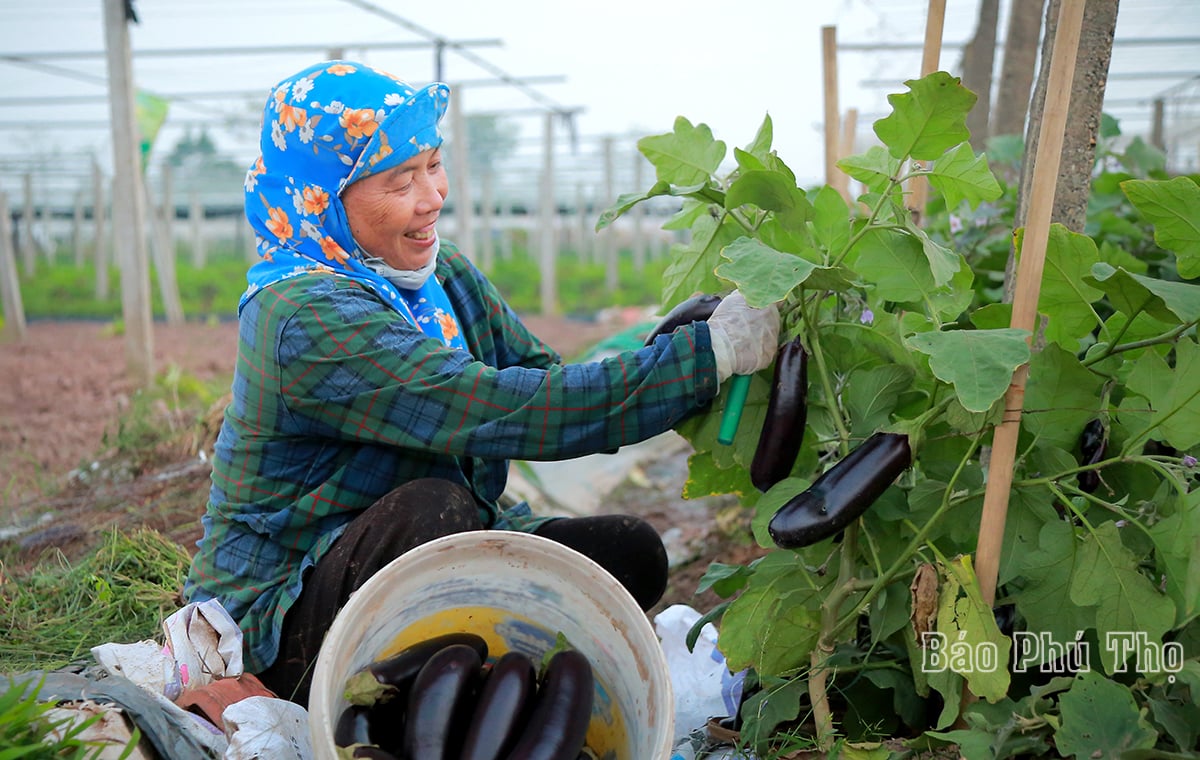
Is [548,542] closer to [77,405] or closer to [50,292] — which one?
[77,405]

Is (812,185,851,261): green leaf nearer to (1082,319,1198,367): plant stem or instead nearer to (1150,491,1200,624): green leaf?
(1082,319,1198,367): plant stem

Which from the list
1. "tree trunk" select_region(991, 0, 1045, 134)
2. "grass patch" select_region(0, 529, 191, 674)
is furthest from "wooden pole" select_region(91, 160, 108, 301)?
"grass patch" select_region(0, 529, 191, 674)

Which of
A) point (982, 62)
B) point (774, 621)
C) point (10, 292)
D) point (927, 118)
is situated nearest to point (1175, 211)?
point (927, 118)

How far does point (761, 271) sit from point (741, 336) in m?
0.21

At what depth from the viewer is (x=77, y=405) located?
238 inches

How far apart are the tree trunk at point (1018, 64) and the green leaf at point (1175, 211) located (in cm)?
331

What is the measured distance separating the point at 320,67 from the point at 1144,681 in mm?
1672

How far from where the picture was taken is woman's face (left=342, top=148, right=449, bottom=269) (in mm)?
1869

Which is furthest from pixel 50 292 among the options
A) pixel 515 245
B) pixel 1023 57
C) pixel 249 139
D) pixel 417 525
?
pixel 417 525


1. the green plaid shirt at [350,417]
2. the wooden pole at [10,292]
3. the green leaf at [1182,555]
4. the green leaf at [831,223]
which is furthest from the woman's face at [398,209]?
the wooden pole at [10,292]

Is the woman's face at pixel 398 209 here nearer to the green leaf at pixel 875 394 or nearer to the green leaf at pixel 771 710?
the green leaf at pixel 875 394

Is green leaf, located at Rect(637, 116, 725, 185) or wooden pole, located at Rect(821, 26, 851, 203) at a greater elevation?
wooden pole, located at Rect(821, 26, 851, 203)

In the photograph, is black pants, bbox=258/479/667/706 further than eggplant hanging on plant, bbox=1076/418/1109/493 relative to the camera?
Yes

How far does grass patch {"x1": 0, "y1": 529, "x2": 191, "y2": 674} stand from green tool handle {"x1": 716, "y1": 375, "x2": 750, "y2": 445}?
124 cm
